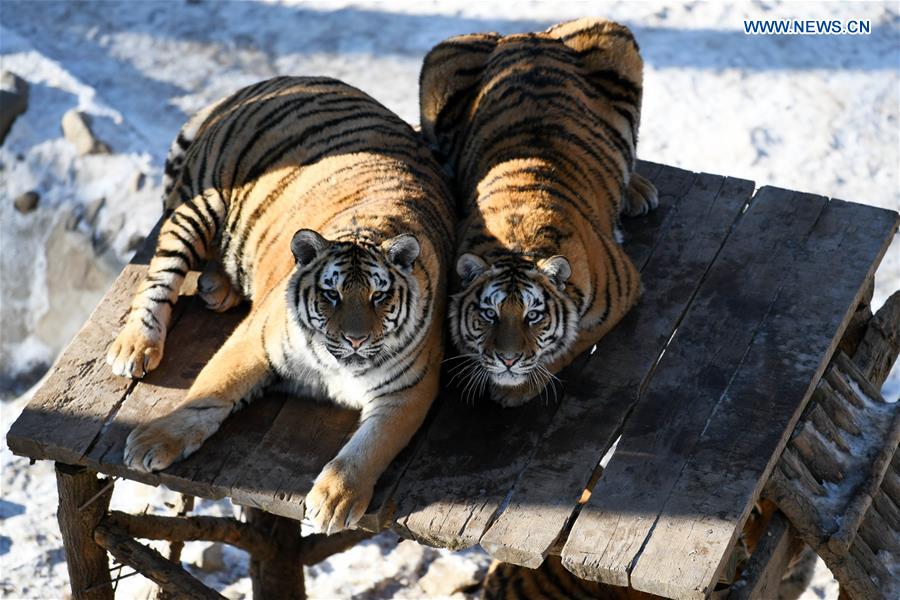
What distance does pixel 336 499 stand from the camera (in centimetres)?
294

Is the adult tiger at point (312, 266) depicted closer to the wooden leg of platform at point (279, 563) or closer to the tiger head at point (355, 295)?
the tiger head at point (355, 295)

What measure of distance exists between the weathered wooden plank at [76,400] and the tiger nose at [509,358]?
101 cm

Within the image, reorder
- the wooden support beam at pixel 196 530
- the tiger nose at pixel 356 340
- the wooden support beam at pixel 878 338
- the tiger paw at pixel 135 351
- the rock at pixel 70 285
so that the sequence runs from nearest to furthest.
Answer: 1. the tiger nose at pixel 356 340
2. the tiger paw at pixel 135 351
3. the wooden support beam at pixel 196 530
4. the wooden support beam at pixel 878 338
5. the rock at pixel 70 285

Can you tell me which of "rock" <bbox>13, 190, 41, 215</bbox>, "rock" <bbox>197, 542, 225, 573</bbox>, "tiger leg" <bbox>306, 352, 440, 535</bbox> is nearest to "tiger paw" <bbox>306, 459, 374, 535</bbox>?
"tiger leg" <bbox>306, 352, 440, 535</bbox>

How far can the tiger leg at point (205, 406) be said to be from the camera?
3.11m

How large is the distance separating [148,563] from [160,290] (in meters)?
0.80

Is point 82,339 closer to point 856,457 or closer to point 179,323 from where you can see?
point 179,323

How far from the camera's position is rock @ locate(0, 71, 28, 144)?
6.45m

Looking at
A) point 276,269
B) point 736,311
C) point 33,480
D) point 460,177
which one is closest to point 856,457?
point 736,311

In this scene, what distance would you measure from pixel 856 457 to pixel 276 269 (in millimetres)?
1692

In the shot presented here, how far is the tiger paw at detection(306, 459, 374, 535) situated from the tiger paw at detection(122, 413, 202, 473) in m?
0.37

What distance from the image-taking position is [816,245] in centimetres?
395

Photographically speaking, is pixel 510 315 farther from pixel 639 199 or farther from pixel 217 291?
pixel 639 199

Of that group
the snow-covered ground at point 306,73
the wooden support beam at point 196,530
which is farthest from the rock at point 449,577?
the wooden support beam at point 196,530
